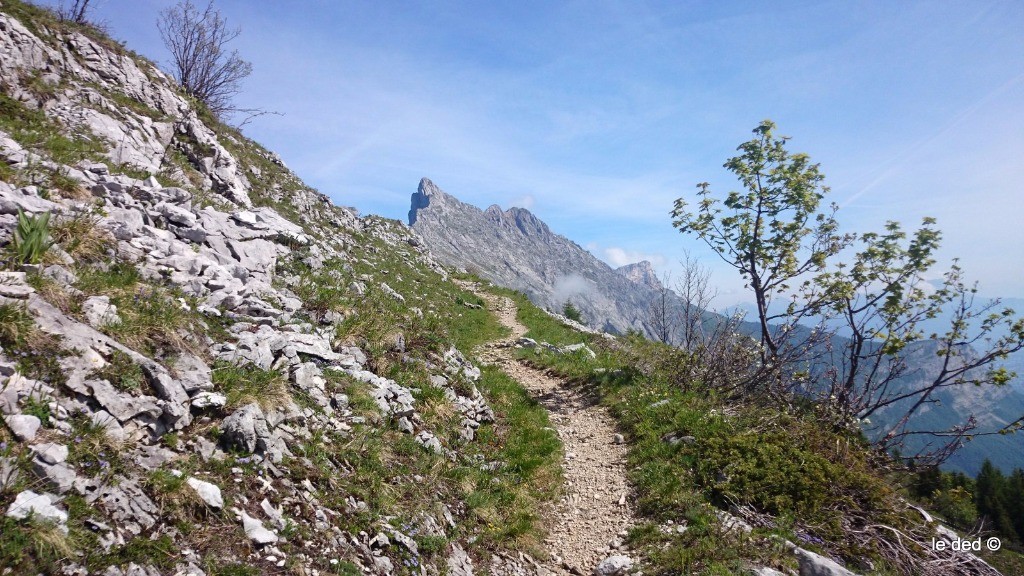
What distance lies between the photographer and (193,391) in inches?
240

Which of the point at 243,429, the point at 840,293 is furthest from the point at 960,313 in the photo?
the point at 243,429

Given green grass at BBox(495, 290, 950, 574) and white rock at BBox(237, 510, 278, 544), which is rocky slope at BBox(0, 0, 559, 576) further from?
green grass at BBox(495, 290, 950, 574)

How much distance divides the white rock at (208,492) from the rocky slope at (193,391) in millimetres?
16

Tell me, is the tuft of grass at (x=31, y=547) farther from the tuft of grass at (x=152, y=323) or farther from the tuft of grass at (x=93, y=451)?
the tuft of grass at (x=152, y=323)

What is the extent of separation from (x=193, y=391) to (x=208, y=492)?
1723 millimetres

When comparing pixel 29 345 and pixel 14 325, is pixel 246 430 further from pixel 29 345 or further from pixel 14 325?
pixel 14 325

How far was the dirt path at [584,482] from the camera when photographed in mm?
8766

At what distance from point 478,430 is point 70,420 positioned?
830 centimetres

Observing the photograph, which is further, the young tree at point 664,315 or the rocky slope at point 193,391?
the young tree at point 664,315

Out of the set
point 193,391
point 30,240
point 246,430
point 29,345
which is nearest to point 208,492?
point 246,430

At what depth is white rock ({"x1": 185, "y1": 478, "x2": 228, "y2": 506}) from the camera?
4.93 metres

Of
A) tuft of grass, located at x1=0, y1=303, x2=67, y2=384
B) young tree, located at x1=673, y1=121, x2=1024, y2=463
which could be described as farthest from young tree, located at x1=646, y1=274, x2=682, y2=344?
tuft of grass, located at x1=0, y1=303, x2=67, y2=384

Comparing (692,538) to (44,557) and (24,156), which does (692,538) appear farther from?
(24,156)

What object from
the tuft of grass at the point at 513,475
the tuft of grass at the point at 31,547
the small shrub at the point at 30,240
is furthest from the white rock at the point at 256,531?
the small shrub at the point at 30,240
